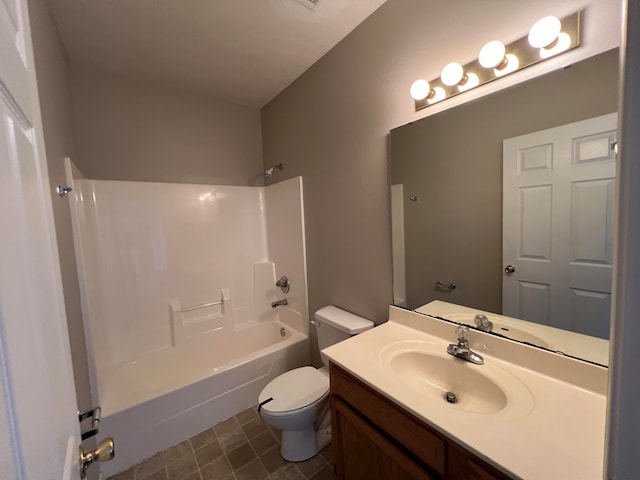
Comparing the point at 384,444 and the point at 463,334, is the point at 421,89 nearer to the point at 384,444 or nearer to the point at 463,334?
the point at 463,334

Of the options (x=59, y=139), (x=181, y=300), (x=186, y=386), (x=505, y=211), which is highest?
(x=59, y=139)

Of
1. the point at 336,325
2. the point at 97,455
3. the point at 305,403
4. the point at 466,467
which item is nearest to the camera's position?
the point at 97,455

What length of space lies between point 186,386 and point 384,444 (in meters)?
1.38

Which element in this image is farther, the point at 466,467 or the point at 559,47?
the point at 559,47

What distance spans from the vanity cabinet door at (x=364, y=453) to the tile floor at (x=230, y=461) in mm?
414

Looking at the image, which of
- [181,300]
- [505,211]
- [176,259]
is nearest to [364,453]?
[505,211]

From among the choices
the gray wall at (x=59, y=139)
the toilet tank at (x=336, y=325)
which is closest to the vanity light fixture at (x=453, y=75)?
the toilet tank at (x=336, y=325)

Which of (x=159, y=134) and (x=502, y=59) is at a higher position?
(x=159, y=134)

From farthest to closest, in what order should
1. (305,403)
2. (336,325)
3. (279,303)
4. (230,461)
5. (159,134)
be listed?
(279,303) < (159,134) < (336,325) < (230,461) < (305,403)

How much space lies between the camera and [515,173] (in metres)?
1.08

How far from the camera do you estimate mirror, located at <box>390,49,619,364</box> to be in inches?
35.6

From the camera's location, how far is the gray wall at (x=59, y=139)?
1.07 m

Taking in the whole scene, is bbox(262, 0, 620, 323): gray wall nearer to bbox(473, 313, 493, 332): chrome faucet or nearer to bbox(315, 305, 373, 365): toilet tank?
bbox(315, 305, 373, 365): toilet tank

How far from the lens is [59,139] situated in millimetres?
1323
